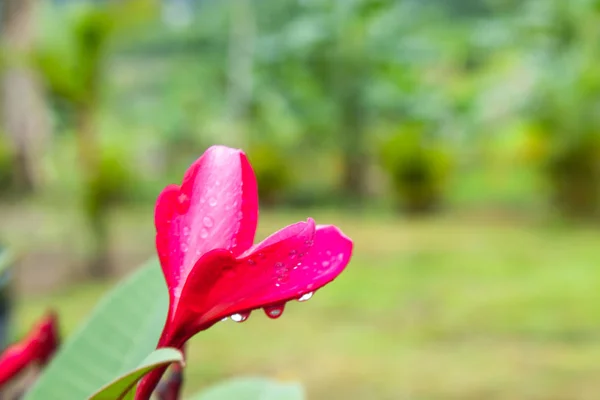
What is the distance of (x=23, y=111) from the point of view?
23.5 ft

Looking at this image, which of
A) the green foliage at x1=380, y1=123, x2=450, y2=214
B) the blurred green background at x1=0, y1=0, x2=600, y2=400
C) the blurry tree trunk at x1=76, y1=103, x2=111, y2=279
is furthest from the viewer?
the green foliage at x1=380, y1=123, x2=450, y2=214

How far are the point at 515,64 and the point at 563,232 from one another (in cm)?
297

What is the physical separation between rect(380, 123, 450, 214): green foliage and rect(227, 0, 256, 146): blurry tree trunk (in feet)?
6.91

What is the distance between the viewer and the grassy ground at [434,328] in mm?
2490

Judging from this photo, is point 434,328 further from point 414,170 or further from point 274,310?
point 414,170

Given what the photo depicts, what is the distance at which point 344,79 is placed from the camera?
7.87 meters

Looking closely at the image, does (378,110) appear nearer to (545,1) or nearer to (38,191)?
(545,1)

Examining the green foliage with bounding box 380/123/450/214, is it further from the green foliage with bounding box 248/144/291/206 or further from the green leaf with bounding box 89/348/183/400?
the green leaf with bounding box 89/348/183/400

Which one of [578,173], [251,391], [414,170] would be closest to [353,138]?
[414,170]

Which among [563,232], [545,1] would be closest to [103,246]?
[563,232]

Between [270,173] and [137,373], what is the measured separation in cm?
641

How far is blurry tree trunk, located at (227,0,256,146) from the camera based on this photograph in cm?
812

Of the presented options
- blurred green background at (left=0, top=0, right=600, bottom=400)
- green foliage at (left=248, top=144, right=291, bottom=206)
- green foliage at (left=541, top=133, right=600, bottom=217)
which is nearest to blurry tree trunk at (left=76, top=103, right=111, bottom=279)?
blurred green background at (left=0, top=0, right=600, bottom=400)

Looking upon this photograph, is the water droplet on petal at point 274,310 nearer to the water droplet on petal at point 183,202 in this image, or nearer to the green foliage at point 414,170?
the water droplet on petal at point 183,202
